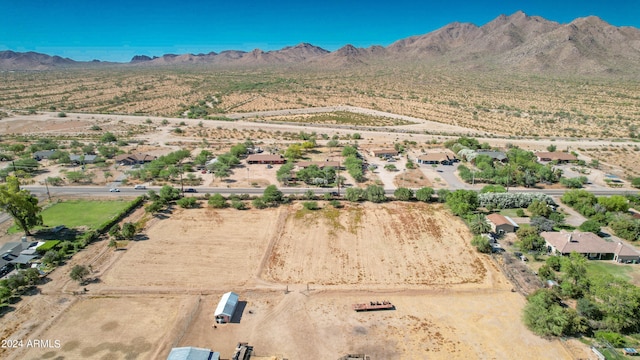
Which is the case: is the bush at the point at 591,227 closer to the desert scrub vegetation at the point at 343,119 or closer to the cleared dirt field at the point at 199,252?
the cleared dirt field at the point at 199,252

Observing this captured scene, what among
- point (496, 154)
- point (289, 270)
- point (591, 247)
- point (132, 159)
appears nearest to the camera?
point (289, 270)

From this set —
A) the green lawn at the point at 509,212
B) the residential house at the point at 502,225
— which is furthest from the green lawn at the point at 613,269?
the green lawn at the point at 509,212

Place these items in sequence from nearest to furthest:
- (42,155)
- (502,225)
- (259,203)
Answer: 1. (502,225)
2. (259,203)
3. (42,155)

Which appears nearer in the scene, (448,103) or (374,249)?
(374,249)

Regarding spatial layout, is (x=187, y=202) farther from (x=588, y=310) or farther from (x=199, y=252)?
(x=588, y=310)

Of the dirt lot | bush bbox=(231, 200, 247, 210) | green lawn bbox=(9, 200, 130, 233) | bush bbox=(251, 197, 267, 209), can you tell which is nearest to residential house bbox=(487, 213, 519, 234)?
the dirt lot

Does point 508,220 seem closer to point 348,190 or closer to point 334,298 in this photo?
point 348,190

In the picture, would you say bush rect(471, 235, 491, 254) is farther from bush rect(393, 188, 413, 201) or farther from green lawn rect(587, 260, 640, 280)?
bush rect(393, 188, 413, 201)

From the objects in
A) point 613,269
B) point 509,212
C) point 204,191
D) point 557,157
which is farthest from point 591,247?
point 204,191
